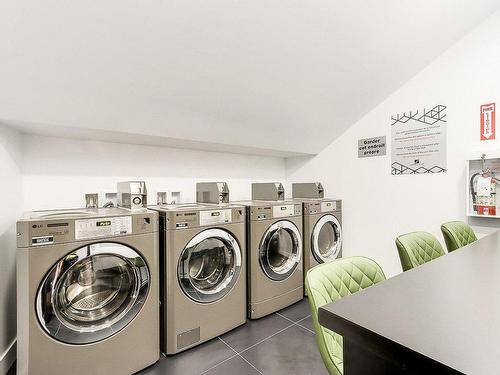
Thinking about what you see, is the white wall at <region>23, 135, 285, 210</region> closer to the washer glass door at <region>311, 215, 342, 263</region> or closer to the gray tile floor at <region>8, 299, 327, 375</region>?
the washer glass door at <region>311, 215, 342, 263</region>

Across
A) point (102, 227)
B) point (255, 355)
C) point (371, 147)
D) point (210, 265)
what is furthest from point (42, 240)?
point (371, 147)

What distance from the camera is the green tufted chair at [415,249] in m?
1.48

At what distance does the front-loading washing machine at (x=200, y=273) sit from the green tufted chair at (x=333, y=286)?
1055mm

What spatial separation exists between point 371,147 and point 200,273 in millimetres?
2210

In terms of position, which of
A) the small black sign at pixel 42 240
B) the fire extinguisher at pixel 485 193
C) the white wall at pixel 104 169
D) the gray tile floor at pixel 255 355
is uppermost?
the white wall at pixel 104 169

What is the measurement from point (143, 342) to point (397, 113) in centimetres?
300

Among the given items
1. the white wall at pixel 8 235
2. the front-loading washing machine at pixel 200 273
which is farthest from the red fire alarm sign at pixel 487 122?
the white wall at pixel 8 235

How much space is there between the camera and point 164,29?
57.2 inches

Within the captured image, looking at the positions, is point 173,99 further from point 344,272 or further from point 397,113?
point 397,113

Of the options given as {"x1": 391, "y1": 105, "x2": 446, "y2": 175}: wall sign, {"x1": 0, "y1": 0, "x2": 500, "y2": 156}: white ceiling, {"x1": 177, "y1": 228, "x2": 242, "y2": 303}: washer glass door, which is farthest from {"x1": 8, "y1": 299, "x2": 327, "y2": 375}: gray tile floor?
{"x1": 391, "y1": 105, "x2": 446, "y2": 175}: wall sign

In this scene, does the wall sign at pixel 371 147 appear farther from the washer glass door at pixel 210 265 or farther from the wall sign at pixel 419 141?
the washer glass door at pixel 210 265

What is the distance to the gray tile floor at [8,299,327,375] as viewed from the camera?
67.5 inches

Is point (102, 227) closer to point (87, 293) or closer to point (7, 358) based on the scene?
point (87, 293)

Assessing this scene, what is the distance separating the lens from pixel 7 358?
5.44 ft
